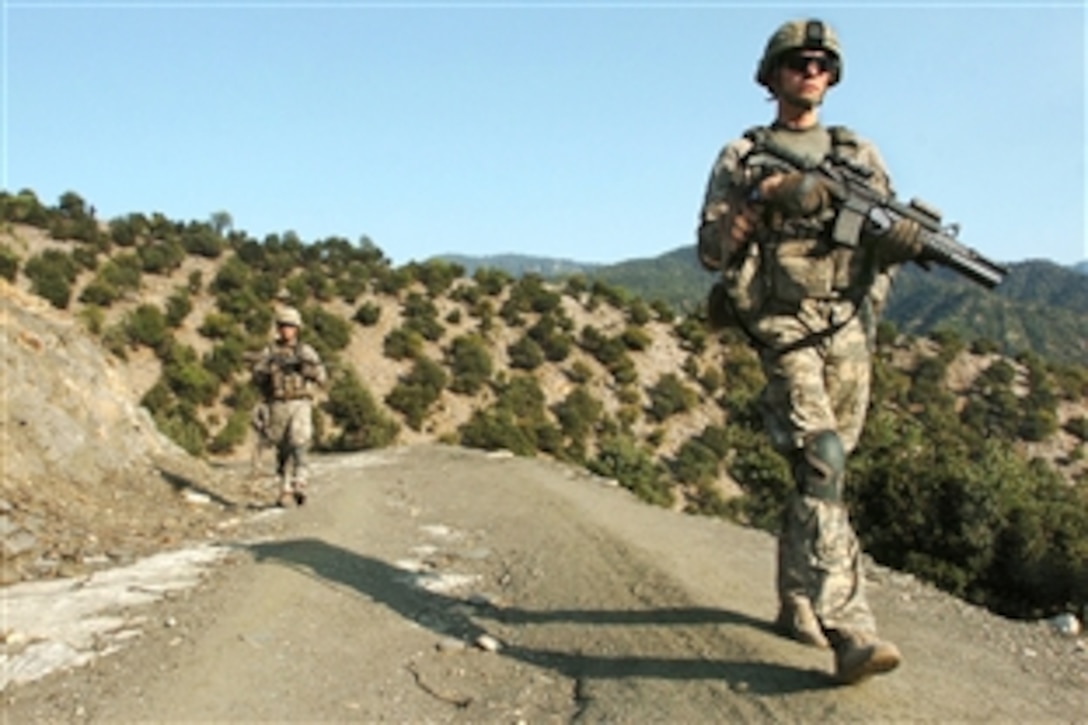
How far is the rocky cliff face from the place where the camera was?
757 cm

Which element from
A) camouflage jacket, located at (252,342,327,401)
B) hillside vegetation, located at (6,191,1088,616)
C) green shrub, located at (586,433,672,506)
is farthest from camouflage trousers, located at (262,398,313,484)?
green shrub, located at (586,433,672,506)

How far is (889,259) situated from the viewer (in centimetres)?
416

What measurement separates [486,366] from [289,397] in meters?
26.7

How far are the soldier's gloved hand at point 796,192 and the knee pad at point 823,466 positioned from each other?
0.96 meters

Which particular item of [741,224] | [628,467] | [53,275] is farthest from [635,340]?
[741,224]

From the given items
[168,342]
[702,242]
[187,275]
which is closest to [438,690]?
[702,242]

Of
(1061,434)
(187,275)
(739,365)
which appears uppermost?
(187,275)

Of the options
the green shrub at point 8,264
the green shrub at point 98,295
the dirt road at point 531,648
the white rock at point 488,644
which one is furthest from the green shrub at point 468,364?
the white rock at point 488,644

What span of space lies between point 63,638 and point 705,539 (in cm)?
501

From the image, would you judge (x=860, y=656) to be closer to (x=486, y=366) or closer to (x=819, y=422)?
(x=819, y=422)

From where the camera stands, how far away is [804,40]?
413cm

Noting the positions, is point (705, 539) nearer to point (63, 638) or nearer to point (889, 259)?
point (889, 259)

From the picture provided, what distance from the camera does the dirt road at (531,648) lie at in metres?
3.85

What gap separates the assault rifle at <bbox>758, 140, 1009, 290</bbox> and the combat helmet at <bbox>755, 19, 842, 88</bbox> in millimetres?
457
